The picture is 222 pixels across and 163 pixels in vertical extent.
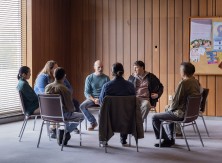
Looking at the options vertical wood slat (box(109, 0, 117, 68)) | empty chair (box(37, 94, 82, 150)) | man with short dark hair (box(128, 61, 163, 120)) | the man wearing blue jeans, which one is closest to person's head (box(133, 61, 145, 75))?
man with short dark hair (box(128, 61, 163, 120))

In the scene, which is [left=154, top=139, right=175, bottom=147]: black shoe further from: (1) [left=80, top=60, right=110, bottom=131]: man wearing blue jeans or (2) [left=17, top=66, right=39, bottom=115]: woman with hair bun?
(2) [left=17, top=66, right=39, bottom=115]: woman with hair bun

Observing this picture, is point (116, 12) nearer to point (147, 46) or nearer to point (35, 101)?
point (147, 46)

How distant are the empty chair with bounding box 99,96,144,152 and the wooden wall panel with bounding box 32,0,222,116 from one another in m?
3.62

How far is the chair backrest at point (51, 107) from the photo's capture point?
5.44m

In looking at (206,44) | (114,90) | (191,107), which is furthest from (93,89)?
(206,44)

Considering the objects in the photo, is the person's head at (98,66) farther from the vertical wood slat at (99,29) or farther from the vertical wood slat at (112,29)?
the vertical wood slat at (99,29)

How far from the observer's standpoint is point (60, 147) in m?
5.79

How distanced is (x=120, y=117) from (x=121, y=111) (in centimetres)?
9

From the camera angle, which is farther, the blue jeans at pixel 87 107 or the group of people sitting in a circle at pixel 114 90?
the blue jeans at pixel 87 107

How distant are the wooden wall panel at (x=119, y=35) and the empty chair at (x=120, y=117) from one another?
362 centimetres

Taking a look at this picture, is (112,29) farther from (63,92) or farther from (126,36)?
(63,92)

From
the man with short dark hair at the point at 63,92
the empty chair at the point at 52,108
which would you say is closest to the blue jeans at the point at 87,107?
the man with short dark hair at the point at 63,92

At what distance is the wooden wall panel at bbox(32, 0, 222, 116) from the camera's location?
28.4 ft

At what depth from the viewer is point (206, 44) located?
8.52 m
